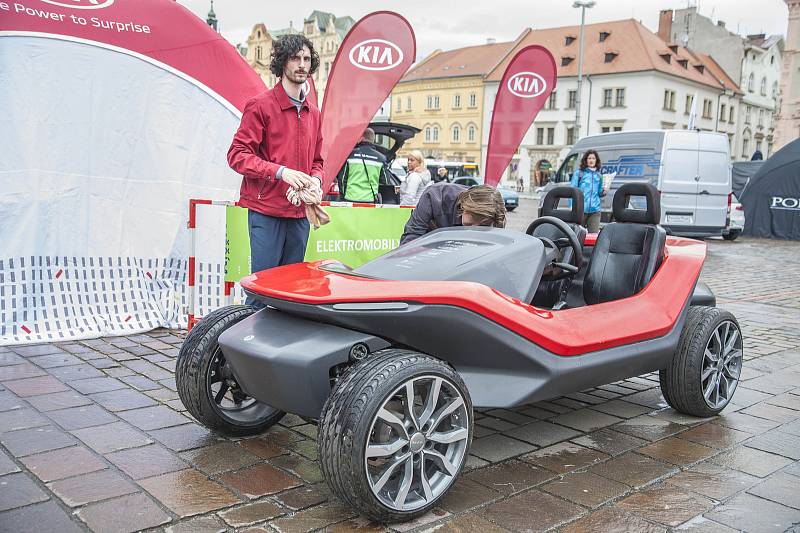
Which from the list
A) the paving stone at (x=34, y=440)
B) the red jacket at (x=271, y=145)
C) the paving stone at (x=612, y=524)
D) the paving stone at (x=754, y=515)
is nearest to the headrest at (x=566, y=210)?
the red jacket at (x=271, y=145)

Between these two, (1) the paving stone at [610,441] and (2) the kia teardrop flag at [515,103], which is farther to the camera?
(2) the kia teardrop flag at [515,103]

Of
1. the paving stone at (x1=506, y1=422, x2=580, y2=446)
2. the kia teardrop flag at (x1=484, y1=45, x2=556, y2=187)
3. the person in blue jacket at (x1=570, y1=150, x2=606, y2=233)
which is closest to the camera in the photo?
the paving stone at (x1=506, y1=422, x2=580, y2=446)

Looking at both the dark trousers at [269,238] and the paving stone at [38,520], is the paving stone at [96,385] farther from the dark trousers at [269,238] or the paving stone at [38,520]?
the paving stone at [38,520]

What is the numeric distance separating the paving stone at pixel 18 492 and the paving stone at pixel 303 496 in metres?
0.93

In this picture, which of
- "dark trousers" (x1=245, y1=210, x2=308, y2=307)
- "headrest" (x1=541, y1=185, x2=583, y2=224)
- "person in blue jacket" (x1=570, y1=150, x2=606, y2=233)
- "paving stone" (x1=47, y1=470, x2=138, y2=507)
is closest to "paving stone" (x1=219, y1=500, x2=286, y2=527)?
"paving stone" (x1=47, y1=470, x2=138, y2=507)

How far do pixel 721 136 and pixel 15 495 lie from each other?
584 inches

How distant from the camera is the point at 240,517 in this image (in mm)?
2832

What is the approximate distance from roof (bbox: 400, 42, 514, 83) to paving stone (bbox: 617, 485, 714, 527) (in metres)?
66.8

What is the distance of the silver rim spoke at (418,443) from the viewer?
2.76 metres

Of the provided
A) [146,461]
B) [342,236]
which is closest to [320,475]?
[146,461]

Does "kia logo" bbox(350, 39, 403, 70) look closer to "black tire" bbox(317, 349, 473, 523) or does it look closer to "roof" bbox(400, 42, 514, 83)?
"black tire" bbox(317, 349, 473, 523)

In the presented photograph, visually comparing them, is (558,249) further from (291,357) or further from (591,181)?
(591,181)

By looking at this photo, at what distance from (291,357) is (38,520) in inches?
43.0

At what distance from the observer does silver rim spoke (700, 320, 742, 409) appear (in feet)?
13.9
